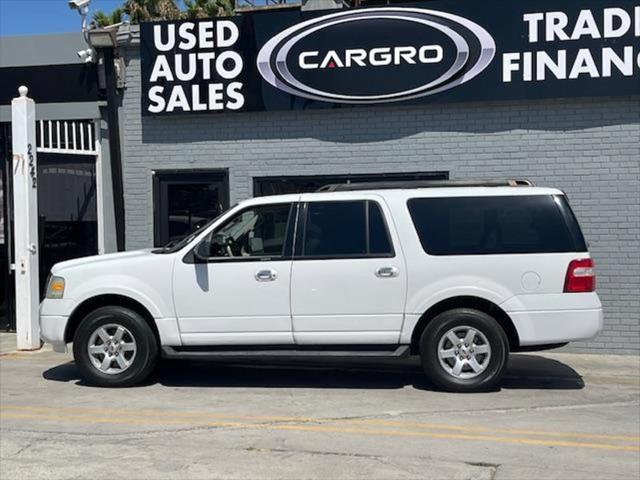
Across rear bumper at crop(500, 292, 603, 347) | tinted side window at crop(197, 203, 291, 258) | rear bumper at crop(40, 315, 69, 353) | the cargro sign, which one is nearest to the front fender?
rear bumper at crop(40, 315, 69, 353)

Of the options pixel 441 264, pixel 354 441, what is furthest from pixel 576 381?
pixel 354 441

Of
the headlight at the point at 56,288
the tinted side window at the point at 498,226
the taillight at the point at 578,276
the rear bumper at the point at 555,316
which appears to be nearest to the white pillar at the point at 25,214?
the headlight at the point at 56,288

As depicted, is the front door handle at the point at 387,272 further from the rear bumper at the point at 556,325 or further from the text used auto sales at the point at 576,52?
the text used auto sales at the point at 576,52

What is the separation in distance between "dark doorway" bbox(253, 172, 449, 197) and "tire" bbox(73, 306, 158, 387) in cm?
374

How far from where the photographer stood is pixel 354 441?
625cm

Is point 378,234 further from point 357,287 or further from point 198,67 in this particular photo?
point 198,67

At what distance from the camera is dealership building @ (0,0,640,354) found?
1034 centimetres

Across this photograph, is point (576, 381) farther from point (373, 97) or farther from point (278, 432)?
point (373, 97)

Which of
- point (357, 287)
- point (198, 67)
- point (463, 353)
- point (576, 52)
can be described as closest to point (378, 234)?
point (357, 287)

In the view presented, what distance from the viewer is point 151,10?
95.1 ft

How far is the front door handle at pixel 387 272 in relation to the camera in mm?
7844

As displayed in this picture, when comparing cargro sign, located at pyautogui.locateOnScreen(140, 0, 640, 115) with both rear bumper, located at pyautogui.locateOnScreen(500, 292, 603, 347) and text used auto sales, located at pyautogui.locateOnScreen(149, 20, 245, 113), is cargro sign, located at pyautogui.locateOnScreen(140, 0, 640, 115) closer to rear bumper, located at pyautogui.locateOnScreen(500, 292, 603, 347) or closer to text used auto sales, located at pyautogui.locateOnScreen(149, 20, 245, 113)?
text used auto sales, located at pyautogui.locateOnScreen(149, 20, 245, 113)

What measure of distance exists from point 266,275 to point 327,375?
1.66 m

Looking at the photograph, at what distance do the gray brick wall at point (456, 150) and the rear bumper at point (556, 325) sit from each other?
284 centimetres
